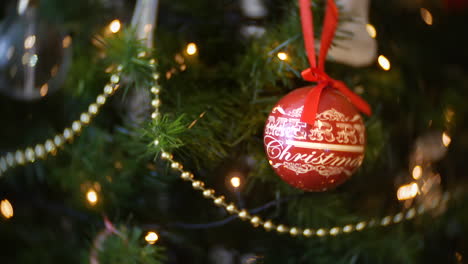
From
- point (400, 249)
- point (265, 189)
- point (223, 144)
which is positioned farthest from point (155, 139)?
point (400, 249)

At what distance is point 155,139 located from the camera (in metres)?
0.45

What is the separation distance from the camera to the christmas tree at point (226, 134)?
0.48 metres

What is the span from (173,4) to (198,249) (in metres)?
0.41

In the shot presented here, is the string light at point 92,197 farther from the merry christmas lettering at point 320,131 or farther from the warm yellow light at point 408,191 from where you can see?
the warm yellow light at point 408,191

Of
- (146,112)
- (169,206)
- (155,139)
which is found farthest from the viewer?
(169,206)

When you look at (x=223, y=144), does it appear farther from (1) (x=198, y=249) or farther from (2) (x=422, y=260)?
(2) (x=422, y=260)

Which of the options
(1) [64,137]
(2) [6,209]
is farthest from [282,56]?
(2) [6,209]

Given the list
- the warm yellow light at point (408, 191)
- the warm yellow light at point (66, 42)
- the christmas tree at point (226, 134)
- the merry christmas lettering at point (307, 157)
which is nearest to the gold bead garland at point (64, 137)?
the christmas tree at point (226, 134)

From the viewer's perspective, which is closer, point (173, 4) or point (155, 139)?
point (155, 139)

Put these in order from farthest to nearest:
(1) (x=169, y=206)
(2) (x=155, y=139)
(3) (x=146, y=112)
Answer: (1) (x=169, y=206)
(3) (x=146, y=112)
(2) (x=155, y=139)

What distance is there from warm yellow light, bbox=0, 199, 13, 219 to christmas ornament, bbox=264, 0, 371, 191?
518 mm

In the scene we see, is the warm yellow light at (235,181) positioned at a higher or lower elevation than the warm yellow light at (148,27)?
lower

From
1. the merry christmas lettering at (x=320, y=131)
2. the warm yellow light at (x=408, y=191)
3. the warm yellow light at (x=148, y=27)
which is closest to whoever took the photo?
the merry christmas lettering at (x=320, y=131)

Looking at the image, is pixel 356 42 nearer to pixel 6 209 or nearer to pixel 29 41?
pixel 29 41
